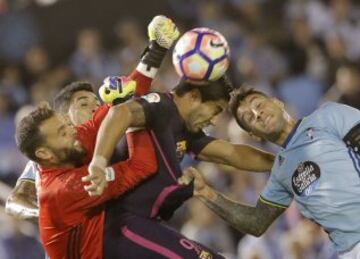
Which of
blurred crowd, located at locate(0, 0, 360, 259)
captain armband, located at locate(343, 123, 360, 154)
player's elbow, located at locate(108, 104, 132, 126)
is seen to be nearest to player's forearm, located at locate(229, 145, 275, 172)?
captain armband, located at locate(343, 123, 360, 154)

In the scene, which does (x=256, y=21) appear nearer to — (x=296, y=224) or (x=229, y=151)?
(x=296, y=224)

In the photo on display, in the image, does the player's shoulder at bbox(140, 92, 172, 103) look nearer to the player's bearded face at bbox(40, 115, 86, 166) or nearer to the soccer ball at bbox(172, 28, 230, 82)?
the soccer ball at bbox(172, 28, 230, 82)

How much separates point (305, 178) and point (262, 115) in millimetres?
541

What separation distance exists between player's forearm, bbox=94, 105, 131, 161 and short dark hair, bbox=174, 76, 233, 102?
2.23ft

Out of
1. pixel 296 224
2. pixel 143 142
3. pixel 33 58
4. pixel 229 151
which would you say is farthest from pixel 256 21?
pixel 143 142

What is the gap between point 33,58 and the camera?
1337cm

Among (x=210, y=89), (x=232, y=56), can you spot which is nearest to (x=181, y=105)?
(x=210, y=89)

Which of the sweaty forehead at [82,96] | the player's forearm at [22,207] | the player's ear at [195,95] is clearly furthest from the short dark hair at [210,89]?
the player's forearm at [22,207]

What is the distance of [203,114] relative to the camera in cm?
737

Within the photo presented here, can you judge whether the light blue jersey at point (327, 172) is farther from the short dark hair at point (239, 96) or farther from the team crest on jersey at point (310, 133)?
the short dark hair at point (239, 96)

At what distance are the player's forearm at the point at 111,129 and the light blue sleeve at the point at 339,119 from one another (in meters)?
1.50

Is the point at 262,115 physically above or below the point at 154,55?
below

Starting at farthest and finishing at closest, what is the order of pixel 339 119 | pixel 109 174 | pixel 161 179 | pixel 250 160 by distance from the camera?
pixel 250 160 → pixel 339 119 → pixel 161 179 → pixel 109 174

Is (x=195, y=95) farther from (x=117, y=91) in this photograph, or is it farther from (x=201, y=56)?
(x=117, y=91)
